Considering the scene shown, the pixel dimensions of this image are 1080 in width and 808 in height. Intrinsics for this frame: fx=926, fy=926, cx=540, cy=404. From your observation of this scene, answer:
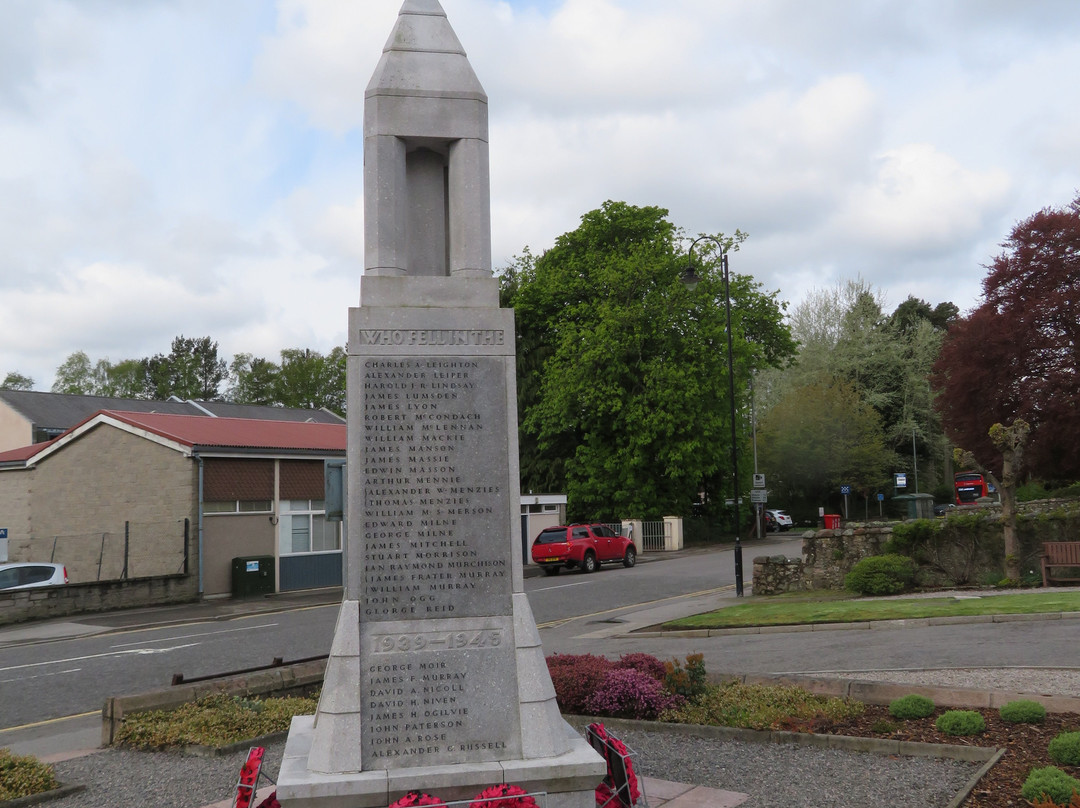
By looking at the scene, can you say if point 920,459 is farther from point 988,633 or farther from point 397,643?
point 397,643

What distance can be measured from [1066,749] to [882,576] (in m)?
14.5

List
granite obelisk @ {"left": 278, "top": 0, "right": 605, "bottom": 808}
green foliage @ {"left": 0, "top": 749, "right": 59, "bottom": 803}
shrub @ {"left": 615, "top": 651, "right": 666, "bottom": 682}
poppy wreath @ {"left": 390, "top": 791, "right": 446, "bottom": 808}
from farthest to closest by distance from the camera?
shrub @ {"left": 615, "top": 651, "right": 666, "bottom": 682}, green foliage @ {"left": 0, "top": 749, "right": 59, "bottom": 803}, granite obelisk @ {"left": 278, "top": 0, "right": 605, "bottom": 808}, poppy wreath @ {"left": 390, "top": 791, "right": 446, "bottom": 808}

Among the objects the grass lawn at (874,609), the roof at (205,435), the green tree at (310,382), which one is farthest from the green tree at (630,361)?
the green tree at (310,382)

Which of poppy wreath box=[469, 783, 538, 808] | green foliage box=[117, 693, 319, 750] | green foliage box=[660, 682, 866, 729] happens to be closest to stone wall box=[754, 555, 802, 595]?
green foliage box=[660, 682, 866, 729]

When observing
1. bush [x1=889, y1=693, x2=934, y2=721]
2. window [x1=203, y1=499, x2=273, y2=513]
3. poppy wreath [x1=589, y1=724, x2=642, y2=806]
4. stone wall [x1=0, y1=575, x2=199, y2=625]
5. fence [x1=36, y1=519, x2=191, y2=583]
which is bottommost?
stone wall [x1=0, y1=575, x2=199, y2=625]

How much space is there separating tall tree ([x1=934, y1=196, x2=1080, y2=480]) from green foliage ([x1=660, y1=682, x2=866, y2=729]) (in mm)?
28136

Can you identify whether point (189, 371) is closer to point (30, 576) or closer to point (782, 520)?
point (782, 520)

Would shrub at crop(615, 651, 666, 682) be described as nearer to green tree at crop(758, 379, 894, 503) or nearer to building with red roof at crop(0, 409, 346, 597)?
building with red roof at crop(0, 409, 346, 597)

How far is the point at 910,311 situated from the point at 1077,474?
37827 mm

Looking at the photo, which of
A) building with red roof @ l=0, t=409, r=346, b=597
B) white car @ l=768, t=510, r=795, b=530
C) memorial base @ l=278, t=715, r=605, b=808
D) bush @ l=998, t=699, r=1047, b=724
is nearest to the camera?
memorial base @ l=278, t=715, r=605, b=808

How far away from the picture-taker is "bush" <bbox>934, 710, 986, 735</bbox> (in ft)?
24.5

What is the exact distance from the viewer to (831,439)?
57.1 metres

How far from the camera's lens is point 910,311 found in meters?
69.3

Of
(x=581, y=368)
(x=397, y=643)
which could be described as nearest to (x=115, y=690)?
(x=397, y=643)
